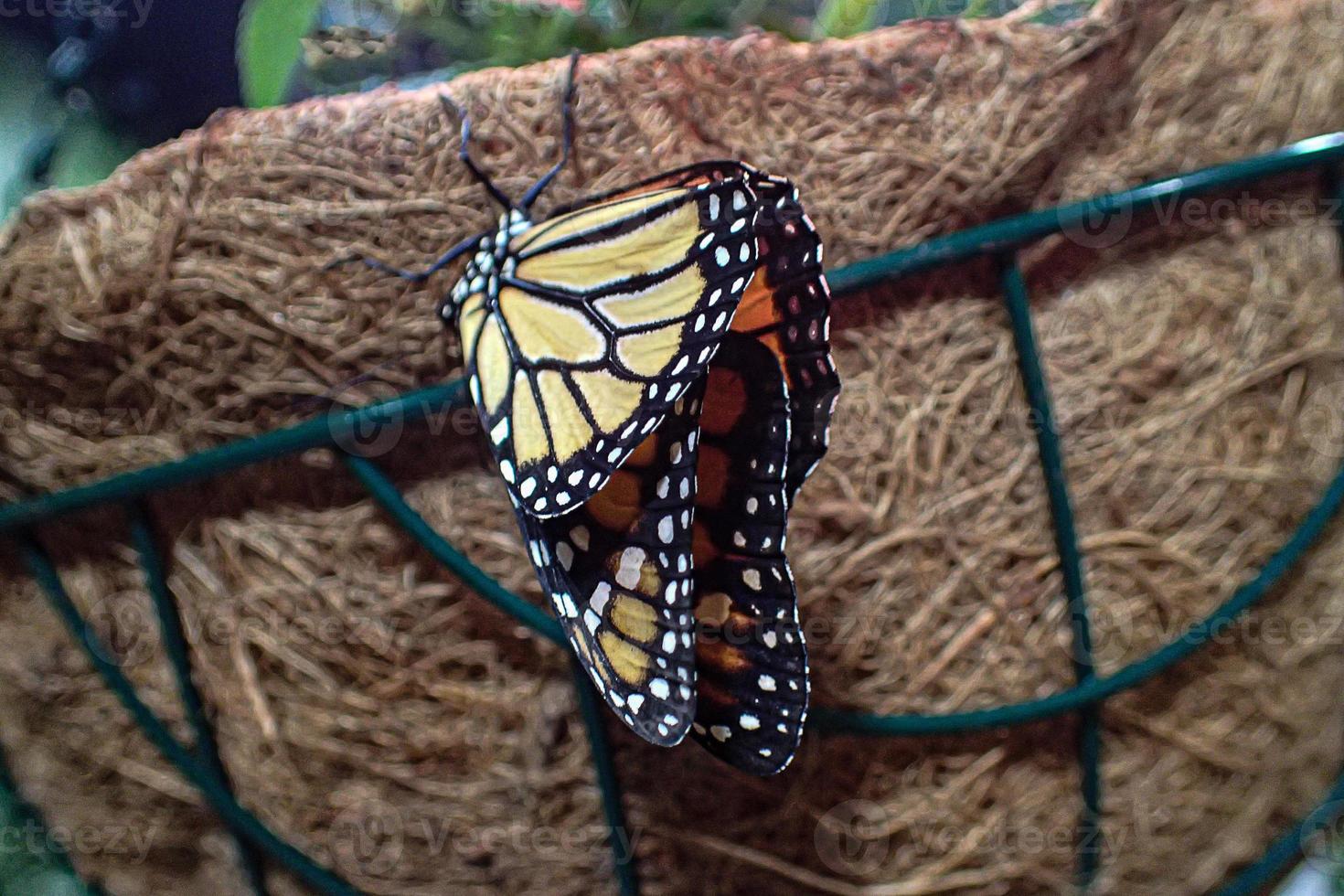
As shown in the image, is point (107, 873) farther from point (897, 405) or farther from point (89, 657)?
point (897, 405)

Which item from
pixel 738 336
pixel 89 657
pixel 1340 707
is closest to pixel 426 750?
pixel 89 657

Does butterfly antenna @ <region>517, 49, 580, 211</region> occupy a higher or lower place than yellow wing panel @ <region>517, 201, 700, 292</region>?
higher

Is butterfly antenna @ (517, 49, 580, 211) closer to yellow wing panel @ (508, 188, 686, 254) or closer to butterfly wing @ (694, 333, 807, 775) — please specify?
yellow wing panel @ (508, 188, 686, 254)

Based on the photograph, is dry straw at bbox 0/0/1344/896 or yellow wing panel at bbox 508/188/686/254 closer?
yellow wing panel at bbox 508/188/686/254

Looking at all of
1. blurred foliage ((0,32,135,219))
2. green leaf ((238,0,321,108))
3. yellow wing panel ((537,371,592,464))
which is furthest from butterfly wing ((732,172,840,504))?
blurred foliage ((0,32,135,219))

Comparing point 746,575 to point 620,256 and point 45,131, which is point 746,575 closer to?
point 620,256

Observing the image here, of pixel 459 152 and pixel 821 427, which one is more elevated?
pixel 459 152

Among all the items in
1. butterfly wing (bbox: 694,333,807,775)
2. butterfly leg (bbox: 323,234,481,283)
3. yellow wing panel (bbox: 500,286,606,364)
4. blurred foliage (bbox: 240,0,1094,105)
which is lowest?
butterfly wing (bbox: 694,333,807,775)
